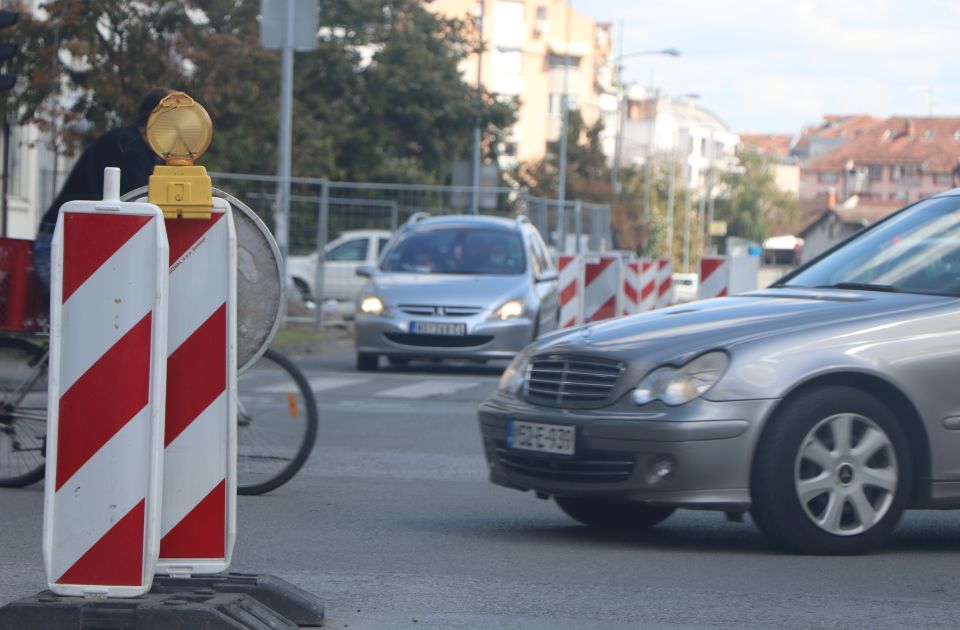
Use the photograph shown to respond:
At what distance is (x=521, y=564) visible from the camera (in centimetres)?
691

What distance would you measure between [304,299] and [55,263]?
22.2 m

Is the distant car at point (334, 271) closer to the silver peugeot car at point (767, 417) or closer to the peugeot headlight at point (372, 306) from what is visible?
the peugeot headlight at point (372, 306)

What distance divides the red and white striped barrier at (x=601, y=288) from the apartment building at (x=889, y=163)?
105642 mm

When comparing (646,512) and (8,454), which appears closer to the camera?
(646,512)

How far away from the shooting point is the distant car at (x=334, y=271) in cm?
2666

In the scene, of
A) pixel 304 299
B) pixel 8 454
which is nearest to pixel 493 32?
pixel 304 299

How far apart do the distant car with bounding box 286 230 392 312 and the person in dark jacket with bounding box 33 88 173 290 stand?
16482mm

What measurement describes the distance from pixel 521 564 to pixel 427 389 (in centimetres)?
993

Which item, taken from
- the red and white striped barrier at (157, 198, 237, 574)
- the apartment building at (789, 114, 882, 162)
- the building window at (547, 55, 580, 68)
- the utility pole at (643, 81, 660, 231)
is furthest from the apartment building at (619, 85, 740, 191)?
the red and white striped barrier at (157, 198, 237, 574)

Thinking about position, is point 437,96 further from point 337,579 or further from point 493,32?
point 493,32

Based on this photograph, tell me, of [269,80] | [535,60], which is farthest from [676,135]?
[269,80]

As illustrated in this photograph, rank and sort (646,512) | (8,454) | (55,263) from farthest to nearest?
(8,454) → (646,512) → (55,263)

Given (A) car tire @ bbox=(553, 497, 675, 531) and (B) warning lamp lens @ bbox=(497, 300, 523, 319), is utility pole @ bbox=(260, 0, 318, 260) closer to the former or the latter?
(B) warning lamp lens @ bbox=(497, 300, 523, 319)

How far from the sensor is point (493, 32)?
95.6 meters
